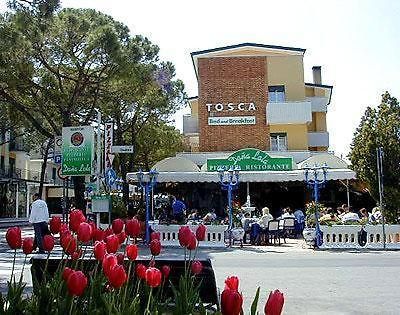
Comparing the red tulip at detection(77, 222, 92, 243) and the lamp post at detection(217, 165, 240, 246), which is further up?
the lamp post at detection(217, 165, 240, 246)

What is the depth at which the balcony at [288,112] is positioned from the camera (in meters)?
33.1

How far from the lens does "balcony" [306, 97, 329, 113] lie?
37.1 metres

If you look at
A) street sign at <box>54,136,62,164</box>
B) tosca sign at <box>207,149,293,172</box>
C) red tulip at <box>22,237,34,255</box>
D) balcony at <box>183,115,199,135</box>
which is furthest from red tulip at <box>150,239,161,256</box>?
balcony at <box>183,115,199,135</box>

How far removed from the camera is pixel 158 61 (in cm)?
3081

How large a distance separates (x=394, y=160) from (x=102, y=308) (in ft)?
58.5

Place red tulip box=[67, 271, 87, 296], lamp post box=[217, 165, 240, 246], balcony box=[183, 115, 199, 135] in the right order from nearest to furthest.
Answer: red tulip box=[67, 271, 87, 296], lamp post box=[217, 165, 240, 246], balcony box=[183, 115, 199, 135]

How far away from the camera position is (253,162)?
27.3 metres

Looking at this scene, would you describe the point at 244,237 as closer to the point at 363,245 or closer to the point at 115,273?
the point at 363,245

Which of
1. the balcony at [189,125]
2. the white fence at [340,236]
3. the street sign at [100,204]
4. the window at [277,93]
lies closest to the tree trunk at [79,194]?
the street sign at [100,204]

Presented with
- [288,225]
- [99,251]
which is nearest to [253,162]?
[288,225]

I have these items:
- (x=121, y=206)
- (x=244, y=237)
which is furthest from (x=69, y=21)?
(x=244, y=237)

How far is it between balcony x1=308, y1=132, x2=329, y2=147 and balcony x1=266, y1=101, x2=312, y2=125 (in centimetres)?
348

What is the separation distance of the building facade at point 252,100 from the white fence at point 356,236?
14053mm

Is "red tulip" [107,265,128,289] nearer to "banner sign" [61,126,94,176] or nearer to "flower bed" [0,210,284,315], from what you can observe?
"flower bed" [0,210,284,315]
